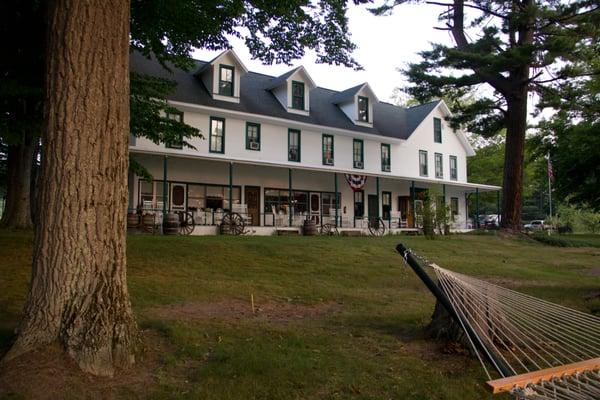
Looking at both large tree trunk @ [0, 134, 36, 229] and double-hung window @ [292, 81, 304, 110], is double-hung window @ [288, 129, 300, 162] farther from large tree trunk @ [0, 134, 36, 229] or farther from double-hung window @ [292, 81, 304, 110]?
large tree trunk @ [0, 134, 36, 229]

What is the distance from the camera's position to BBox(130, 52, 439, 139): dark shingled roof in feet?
70.6

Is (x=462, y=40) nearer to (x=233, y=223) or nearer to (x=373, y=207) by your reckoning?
(x=373, y=207)

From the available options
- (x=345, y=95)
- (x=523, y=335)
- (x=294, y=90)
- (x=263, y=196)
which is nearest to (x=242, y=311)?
(x=523, y=335)

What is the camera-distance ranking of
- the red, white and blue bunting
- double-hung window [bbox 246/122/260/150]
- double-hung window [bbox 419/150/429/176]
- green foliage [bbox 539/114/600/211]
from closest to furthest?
green foliage [bbox 539/114/600/211]
double-hung window [bbox 246/122/260/150]
the red, white and blue bunting
double-hung window [bbox 419/150/429/176]

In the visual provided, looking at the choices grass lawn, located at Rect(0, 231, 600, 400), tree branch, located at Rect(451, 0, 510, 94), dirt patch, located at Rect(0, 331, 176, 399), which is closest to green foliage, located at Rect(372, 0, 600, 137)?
tree branch, located at Rect(451, 0, 510, 94)

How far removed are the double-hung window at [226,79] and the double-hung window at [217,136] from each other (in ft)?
4.67

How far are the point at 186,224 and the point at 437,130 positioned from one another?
19031mm

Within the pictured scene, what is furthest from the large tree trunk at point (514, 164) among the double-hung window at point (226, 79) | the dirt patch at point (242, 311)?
the dirt patch at point (242, 311)

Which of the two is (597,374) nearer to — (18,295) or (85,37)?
(85,37)

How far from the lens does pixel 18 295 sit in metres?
6.95

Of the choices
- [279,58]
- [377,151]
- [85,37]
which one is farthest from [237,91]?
[85,37]

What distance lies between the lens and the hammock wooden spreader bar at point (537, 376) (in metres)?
2.85

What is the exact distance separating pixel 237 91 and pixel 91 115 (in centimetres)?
1895

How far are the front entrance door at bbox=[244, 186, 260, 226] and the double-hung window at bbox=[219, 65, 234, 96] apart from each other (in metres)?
4.38
